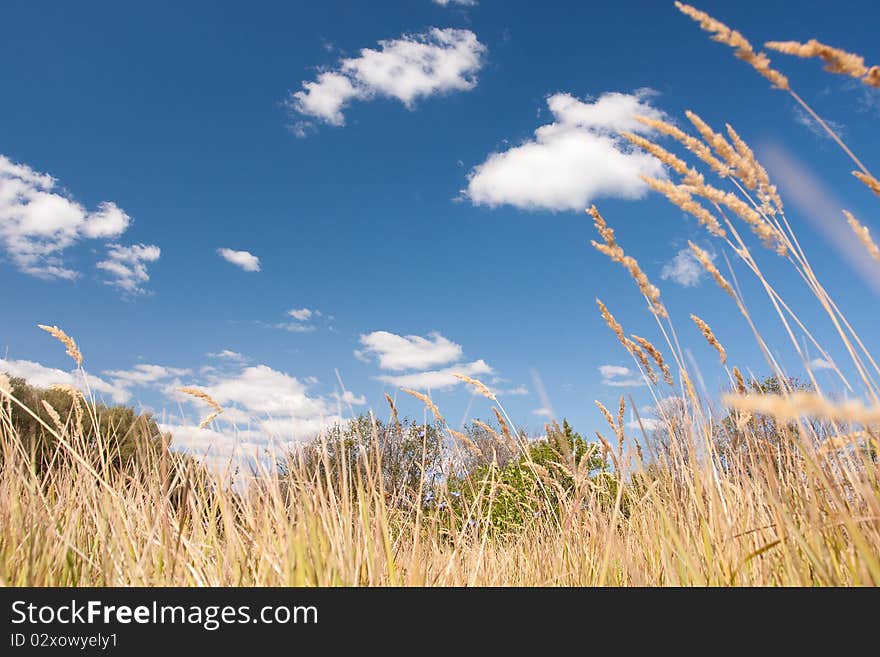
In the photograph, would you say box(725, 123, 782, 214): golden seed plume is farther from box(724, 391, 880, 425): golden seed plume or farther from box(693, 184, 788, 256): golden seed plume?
box(724, 391, 880, 425): golden seed plume

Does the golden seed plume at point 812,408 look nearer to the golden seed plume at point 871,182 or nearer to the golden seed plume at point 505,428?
the golden seed plume at point 871,182

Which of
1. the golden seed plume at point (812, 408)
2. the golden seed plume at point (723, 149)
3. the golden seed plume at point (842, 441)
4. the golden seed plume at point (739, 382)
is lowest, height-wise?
the golden seed plume at point (812, 408)

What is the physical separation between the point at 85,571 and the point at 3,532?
44 centimetres

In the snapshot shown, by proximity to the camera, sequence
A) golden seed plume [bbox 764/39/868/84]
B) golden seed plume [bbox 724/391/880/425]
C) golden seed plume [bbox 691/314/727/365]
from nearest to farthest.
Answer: golden seed plume [bbox 724/391/880/425] < golden seed plume [bbox 764/39/868/84] < golden seed plume [bbox 691/314/727/365]

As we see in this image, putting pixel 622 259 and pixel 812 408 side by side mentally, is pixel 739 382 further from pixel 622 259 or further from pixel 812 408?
pixel 812 408

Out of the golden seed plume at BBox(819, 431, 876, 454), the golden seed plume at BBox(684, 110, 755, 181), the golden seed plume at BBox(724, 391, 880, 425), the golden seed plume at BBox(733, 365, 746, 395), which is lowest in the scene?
the golden seed plume at BBox(724, 391, 880, 425)

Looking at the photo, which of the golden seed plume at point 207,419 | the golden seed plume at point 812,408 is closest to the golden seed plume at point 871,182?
the golden seed plume at point 812,408

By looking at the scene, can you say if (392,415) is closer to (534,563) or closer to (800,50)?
(534,563)

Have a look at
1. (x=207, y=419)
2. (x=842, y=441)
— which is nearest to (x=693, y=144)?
(x=842, y=441)

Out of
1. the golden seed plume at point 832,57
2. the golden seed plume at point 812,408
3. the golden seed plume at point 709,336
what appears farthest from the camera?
the golden seed plume at point 709,336

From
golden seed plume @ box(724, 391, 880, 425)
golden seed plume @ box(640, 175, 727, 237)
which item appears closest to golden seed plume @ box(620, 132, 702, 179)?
golden seed plume @ box(640, 175, 727, 237)
